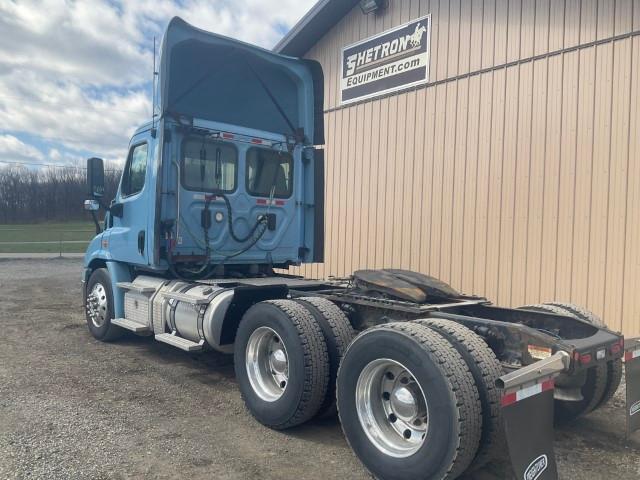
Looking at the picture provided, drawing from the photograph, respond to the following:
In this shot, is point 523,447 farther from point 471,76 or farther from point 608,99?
point 471,76

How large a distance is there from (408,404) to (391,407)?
185mm

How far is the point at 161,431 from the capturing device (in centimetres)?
459

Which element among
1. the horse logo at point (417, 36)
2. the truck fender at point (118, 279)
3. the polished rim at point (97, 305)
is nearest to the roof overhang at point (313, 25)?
the horse logo at point (417, 36)

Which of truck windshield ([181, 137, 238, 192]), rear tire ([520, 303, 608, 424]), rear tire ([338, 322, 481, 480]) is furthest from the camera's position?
truck windshield ([181, 137, 238, 192])

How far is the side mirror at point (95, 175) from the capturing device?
730 cm

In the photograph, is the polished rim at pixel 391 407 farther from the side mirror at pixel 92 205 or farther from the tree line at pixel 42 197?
the tree line at pixel 42 197

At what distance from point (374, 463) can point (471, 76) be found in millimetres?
6759

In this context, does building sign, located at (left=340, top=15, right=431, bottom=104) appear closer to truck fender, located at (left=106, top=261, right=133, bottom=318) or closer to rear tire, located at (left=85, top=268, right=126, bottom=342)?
truck fender, located at (left=106, top=261, right=133, bottom=318)

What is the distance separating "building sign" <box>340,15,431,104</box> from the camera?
9555mm

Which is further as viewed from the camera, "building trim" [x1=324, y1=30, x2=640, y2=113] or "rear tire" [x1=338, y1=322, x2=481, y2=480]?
"building trim" [x1=324, y1=30, x2=640, y2=113]

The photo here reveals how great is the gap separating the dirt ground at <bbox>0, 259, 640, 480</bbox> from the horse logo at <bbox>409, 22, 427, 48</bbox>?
6.18 meters

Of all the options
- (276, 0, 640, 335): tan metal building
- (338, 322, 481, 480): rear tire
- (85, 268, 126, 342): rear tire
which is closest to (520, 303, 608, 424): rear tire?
(338, 322, 481, 480): rear tire

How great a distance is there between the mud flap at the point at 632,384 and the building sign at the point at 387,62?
6470 mm

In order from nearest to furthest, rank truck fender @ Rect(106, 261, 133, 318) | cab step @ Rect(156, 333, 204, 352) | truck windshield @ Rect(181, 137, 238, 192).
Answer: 1. cab step @ Rect(156, 333, 204, 352)
2. truck windshield @ Rect(181, 137, 238, 192)
3. truck fender @ Rect(106, 261, 133, 318)
